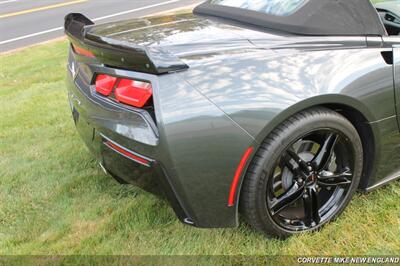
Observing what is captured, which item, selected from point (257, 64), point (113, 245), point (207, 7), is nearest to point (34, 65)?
point (207, 7)

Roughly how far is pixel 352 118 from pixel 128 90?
1259 millimetres

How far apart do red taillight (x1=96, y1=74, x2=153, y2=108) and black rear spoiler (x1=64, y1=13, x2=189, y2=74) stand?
0.23ft

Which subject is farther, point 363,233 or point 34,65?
point 34,65

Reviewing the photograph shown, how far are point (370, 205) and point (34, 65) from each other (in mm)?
5903

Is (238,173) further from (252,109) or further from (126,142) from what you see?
(126,142)

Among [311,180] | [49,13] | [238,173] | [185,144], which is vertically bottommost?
[49,13]

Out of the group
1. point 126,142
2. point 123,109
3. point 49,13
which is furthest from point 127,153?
point 49,13

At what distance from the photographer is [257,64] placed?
6.65ft

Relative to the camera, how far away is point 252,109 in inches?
76.0

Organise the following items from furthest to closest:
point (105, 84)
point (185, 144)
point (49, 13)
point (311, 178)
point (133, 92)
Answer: point (49, 13) → point (311, 178) → point (105, 84) → point (133, 92) → point (185, 144)

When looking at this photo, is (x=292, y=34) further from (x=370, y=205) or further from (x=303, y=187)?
(x=370, y=205)

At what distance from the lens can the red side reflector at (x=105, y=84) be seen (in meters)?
2.16

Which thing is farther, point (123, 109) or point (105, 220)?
point (105, 220)

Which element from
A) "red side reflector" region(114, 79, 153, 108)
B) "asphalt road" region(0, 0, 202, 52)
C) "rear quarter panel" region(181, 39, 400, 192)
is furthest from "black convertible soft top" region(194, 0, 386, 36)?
"asphalt road" region(0, 0, 202, 52)
